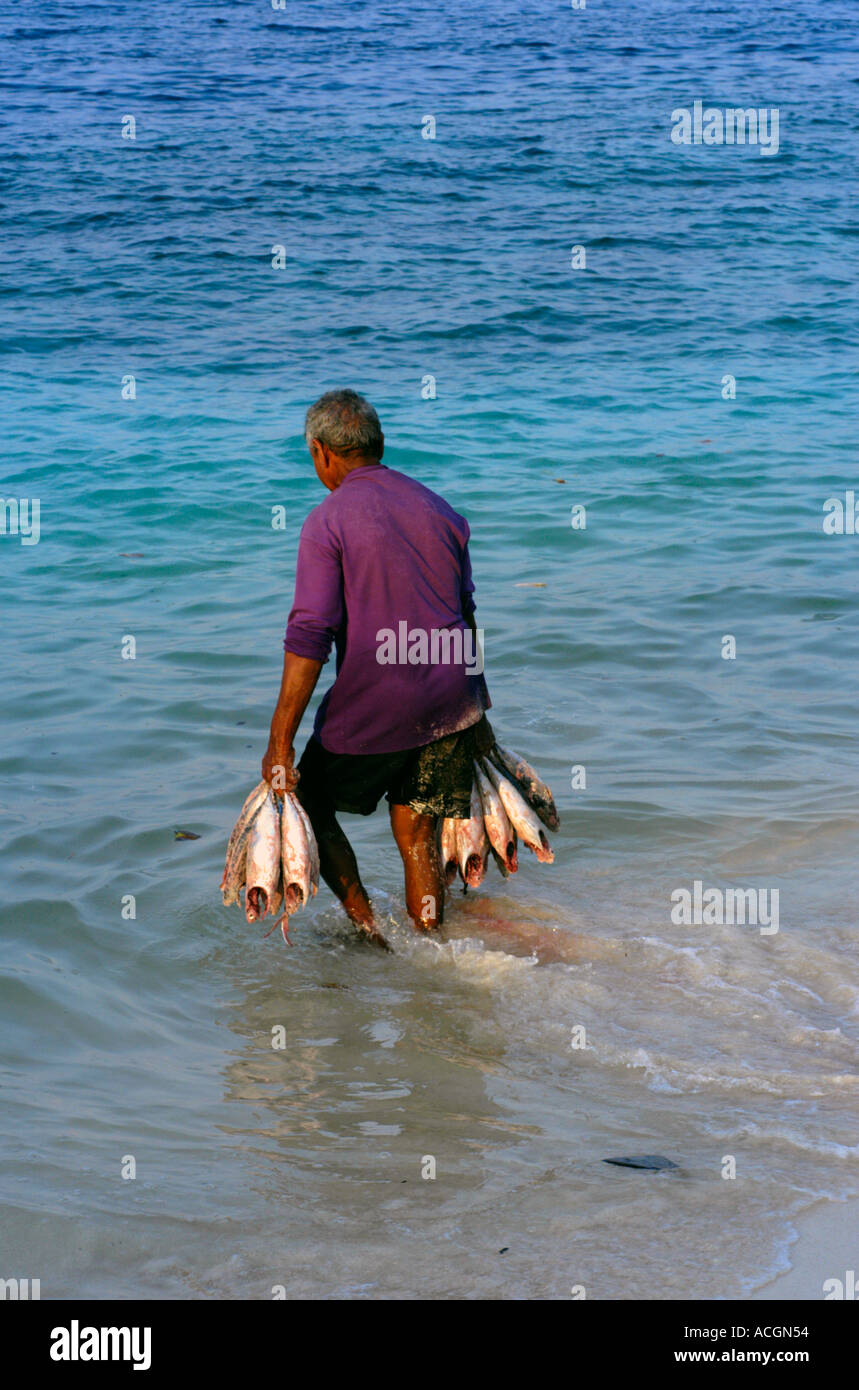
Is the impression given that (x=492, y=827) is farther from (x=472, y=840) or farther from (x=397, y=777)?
(x=397, y=777)

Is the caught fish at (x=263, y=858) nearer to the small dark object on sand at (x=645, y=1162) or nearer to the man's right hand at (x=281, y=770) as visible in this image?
the man's right hand at (x=281, y=770)

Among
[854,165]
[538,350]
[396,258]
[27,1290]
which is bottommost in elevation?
[27,1290]

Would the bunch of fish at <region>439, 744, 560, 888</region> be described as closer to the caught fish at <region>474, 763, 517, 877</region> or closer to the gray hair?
the caught fish at <region>474, 763, 517, 877</region>

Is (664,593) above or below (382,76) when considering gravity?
below

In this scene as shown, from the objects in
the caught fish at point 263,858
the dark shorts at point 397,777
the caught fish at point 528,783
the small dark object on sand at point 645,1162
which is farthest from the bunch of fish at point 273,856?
the small dark object on sand at point 645,1162

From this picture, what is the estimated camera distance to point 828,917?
474 centimetres

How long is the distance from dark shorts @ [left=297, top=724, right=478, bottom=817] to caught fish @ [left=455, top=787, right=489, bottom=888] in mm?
88

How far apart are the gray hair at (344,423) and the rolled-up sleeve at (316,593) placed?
0.87ft

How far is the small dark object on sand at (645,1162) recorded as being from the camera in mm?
3188

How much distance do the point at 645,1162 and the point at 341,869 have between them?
67.6 inches

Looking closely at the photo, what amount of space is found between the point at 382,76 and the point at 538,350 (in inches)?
635

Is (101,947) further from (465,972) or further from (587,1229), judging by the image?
(587,1229)

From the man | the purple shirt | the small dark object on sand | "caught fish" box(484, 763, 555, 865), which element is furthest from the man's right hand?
the small dark object on sand
